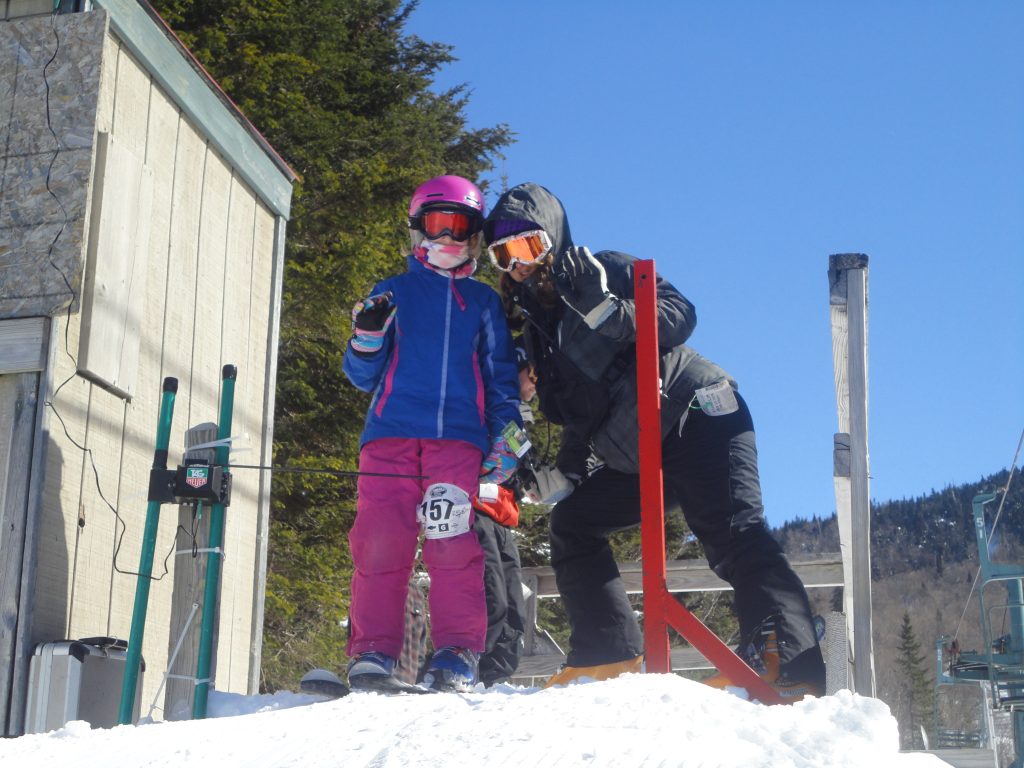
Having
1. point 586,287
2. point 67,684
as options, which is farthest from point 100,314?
point 586,287

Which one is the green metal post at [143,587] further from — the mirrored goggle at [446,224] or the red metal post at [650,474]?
the red metal post at [650,474]

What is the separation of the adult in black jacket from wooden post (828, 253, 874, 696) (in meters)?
0.17

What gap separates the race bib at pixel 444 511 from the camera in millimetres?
3627

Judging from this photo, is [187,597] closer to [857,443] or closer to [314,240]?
[857,443]

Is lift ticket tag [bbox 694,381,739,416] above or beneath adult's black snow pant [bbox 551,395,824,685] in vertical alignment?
above

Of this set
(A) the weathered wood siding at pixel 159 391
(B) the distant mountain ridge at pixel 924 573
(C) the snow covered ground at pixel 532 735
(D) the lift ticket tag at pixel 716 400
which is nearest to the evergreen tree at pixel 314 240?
(A) the weathered wood siding at pixel 159 391

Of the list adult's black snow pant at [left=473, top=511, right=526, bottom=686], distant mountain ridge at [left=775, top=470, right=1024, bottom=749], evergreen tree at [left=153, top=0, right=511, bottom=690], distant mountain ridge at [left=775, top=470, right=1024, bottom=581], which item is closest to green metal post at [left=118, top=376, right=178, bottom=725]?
adult's black snow pant at [left=473, top=511, right=526, bottom=686]

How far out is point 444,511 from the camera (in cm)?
364

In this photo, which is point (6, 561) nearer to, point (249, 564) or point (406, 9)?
point (249, 564)

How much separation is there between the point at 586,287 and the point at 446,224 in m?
0.64

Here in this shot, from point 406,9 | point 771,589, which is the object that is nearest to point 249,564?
point 771,589

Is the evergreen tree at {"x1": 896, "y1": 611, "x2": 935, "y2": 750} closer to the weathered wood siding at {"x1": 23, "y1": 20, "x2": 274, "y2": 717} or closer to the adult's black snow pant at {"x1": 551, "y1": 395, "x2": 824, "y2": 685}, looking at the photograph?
the weathered wood siding at {"x1": 23, "y1": 20, "x2": 274, "y2": 717}

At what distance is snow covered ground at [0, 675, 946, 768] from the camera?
238 cm

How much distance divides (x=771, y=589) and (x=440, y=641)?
105cm
